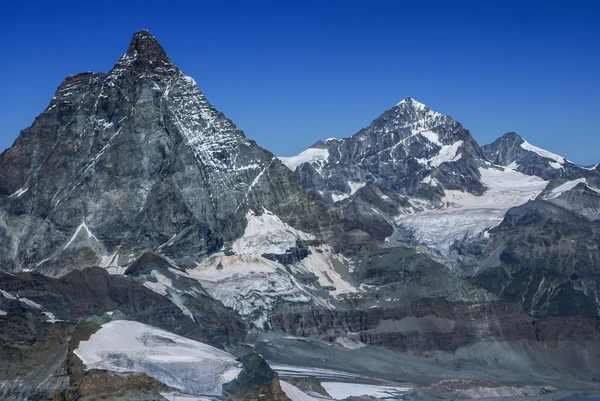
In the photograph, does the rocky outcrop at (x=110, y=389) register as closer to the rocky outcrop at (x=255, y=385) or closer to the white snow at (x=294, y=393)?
the rocky outcrop at (x=255, y=385)

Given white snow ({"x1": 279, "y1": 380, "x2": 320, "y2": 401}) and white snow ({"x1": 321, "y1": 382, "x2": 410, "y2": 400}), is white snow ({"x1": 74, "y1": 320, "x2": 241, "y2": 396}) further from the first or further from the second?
white snow ({"x1": 321, "y1": 382, "x2": 410, "y2": 400})

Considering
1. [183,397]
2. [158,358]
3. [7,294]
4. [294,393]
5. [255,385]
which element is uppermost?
[7,294]

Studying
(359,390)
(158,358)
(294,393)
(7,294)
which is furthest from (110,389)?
(7,294)

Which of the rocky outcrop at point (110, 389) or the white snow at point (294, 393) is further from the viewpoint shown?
the white snow at point (294, 393)

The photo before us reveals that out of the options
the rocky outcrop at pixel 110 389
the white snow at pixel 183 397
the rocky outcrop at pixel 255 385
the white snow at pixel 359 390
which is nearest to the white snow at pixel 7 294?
the white snow at pixel 359 390

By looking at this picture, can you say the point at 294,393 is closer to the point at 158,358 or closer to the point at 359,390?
the point at 158,358

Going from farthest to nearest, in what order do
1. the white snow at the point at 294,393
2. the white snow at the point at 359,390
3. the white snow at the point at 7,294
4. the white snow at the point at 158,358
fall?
the white snow at the point at 7,294 → the white snow at the point at 359,390 → the white snow at the point at 294,393 → the white snow at the point at 158,358

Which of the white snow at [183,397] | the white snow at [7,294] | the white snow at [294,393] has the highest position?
the white snow at [7,294]

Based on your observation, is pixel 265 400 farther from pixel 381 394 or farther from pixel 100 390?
pixel 381 394
